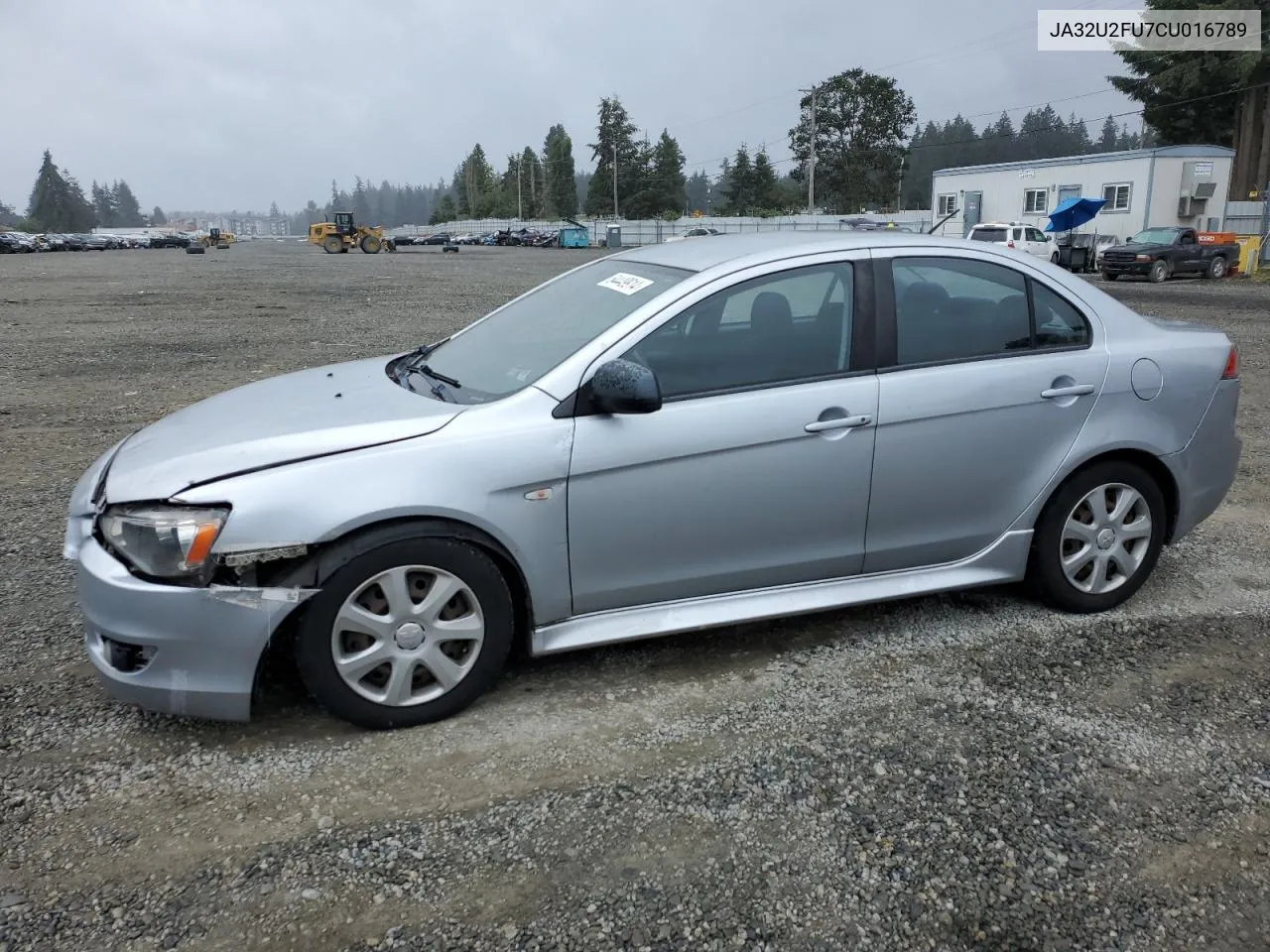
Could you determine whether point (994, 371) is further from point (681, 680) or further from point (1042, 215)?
point (1042, 215)

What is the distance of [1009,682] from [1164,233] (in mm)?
28008

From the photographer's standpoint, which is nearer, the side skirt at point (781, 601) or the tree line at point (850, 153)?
the side skirt at point (781, 601)

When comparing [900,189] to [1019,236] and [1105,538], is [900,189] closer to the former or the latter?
[1019,236]

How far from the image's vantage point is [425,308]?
18438mm

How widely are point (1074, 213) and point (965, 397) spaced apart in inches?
1242

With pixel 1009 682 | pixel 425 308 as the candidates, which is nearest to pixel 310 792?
pixel 1009 682

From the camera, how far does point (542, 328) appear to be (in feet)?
13.3

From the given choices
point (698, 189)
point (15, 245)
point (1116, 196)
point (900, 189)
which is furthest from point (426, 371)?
point (698, 189)

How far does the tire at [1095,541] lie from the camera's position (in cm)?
411

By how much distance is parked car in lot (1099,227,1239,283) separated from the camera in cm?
2666

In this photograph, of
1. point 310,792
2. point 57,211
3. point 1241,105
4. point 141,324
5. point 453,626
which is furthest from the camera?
point 57,211

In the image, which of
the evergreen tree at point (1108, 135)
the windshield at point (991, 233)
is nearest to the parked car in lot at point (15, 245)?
the windshield at point (991, 233)

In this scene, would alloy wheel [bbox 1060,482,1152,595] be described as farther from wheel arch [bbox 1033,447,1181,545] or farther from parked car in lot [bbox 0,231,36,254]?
parked car in lot [bbox 0,231,36,254]

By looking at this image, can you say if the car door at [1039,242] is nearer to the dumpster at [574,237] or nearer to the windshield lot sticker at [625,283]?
the windshield lot sticker at [625,283]
